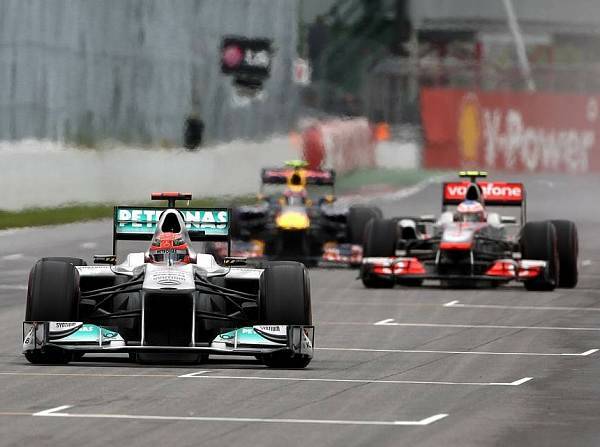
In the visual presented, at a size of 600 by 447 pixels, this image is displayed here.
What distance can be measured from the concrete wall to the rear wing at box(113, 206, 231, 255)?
26.7 meters

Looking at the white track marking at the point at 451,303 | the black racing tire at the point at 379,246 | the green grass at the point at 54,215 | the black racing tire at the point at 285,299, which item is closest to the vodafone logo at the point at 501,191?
the black racing tire at the point at 379,246

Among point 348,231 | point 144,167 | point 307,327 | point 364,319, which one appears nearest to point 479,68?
point 144,167

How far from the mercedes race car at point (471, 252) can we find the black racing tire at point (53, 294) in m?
13.2

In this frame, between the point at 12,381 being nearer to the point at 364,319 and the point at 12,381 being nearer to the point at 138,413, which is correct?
the point at 138,413

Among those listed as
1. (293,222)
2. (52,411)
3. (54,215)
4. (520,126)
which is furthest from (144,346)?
(520,126)

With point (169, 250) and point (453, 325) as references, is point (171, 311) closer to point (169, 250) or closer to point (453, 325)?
point (169, 250)

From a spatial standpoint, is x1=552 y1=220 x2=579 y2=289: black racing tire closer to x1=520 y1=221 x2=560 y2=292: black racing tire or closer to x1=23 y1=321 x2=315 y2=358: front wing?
x1=520 y1=221 x2=560 y2=292: black racing tire

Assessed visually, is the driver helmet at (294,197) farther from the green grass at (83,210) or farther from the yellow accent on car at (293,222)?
the green grass at (83,210)

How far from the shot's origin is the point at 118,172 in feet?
177

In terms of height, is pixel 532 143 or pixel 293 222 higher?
pixel 532 143

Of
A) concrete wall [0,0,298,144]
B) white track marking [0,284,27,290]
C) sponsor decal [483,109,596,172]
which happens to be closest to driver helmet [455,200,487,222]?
white track marking [0,284,27,290]

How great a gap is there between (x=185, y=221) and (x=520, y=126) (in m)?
77.1

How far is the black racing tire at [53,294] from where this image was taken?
63.5 ft

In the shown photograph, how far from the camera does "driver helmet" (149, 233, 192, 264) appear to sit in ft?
65.9
